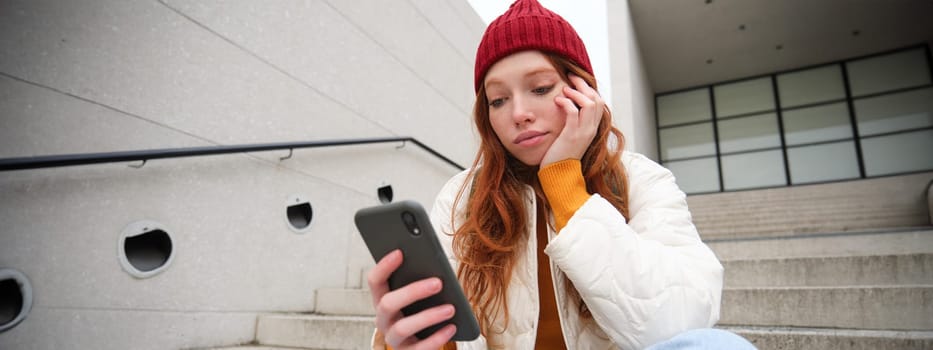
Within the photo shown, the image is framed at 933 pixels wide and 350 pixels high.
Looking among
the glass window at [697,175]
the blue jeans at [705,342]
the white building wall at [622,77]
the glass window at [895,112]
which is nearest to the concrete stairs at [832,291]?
the blue jeans at [705,342]

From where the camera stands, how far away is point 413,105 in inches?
147

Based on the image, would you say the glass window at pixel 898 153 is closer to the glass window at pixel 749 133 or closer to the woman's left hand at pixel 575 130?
the glass window at pixel 749 133

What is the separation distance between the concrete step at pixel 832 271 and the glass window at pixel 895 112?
750 cm

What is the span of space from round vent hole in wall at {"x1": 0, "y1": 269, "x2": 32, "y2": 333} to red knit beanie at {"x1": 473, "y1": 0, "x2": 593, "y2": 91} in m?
1.61

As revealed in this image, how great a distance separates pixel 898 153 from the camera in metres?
7.31

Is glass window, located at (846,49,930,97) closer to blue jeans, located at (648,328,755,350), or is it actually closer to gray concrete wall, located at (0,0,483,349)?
gray concrete wall, located at (0,0,483,349)

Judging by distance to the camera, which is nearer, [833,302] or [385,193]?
[833,302]

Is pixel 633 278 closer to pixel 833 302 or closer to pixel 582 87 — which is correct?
pixel 582 87

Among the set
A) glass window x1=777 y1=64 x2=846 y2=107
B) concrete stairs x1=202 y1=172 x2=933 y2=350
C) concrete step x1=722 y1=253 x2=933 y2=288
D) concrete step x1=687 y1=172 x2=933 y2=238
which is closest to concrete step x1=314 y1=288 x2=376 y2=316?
concrete stairs x1=202 y1=172 x2=933 y2=350

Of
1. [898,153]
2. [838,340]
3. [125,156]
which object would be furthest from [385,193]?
[898,153]

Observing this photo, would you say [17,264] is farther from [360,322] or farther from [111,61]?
[360,322]

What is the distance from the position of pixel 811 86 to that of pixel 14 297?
1057 cm

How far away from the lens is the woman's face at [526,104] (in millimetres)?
966

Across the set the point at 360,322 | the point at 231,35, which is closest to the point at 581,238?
the point at 360,322
